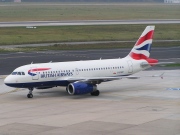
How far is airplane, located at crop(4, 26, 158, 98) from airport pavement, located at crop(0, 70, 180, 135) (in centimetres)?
124

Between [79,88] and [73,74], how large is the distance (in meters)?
→ 3.11

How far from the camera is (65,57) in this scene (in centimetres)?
8956

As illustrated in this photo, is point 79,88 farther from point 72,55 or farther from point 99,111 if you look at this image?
point 72,55

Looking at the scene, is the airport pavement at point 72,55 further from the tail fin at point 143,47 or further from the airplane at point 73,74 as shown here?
the airplane at point 73,74

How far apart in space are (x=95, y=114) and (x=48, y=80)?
11.2m

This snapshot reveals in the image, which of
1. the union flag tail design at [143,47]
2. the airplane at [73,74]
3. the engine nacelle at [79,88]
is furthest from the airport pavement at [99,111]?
the union flag tail design at [143,47]

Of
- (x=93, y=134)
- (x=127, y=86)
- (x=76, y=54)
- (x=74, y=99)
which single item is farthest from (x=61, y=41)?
(x=93, y=134)

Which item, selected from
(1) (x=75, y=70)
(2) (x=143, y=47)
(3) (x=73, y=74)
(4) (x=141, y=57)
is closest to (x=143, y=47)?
(2) (x=143, y=47)

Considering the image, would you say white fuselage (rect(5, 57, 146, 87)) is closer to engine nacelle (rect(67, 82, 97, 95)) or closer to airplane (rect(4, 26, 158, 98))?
airplane (rect(4, 26, 158, 98))

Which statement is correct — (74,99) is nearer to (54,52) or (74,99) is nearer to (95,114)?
(95,114)

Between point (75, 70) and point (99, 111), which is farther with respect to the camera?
point (75, 70)

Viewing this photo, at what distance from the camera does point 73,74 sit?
5772cm

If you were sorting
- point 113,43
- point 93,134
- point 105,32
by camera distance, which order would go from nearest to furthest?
point 93,134, point 113,43, point 105,32

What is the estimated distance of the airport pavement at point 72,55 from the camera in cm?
8556
